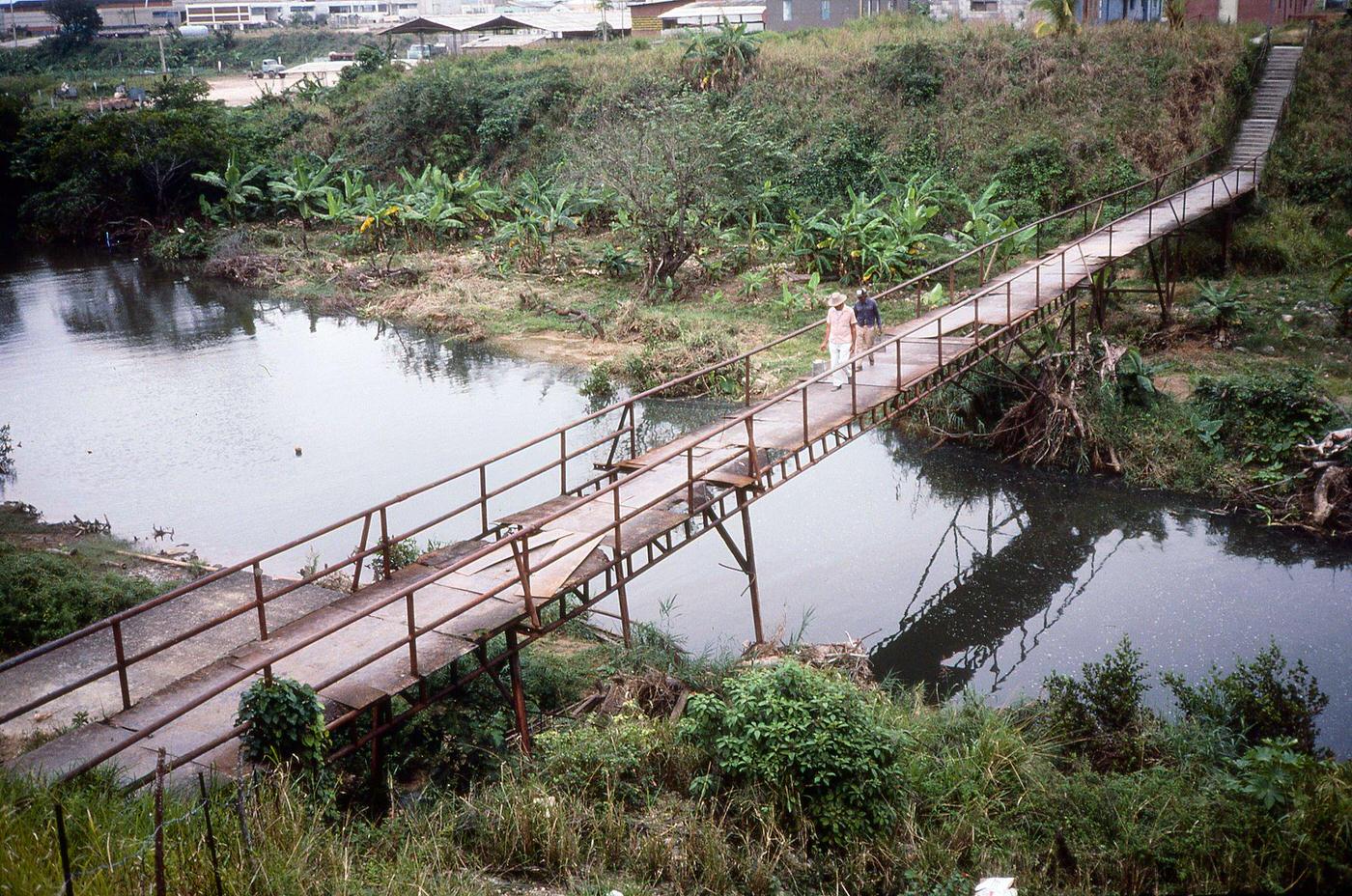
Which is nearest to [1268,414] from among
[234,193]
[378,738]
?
[378,738]

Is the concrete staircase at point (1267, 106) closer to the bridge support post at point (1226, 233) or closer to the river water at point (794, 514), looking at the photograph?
the bridge support post at point (1226, 233)

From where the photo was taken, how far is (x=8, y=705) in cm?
924

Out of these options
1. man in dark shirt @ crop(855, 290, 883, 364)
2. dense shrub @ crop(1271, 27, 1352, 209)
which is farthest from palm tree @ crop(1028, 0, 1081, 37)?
man in dark shirt @ crop(855, 290, 883, 364)

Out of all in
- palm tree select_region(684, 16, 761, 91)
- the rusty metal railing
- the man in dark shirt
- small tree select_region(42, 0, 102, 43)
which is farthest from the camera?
small tree select_region(42, 0, 102, 43)

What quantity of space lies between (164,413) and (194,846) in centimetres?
1728

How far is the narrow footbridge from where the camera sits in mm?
7965

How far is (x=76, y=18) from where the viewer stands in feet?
283

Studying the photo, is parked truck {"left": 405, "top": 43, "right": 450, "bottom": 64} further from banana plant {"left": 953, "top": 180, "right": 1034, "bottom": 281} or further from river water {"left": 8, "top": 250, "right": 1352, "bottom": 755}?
river water {"left": 8, "top": 250, "right": 1352, "bottom": 755}

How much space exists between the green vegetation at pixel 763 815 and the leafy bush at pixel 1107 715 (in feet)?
0.16

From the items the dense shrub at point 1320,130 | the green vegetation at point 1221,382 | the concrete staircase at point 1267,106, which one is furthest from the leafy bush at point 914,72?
the green vegetation at point 1221,382

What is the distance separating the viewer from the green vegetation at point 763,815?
21.0 ft

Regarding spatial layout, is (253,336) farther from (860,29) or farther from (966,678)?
(860,29)

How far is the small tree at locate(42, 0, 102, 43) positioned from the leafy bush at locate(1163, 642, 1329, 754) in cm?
A: 9319

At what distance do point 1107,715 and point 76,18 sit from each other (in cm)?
9687
